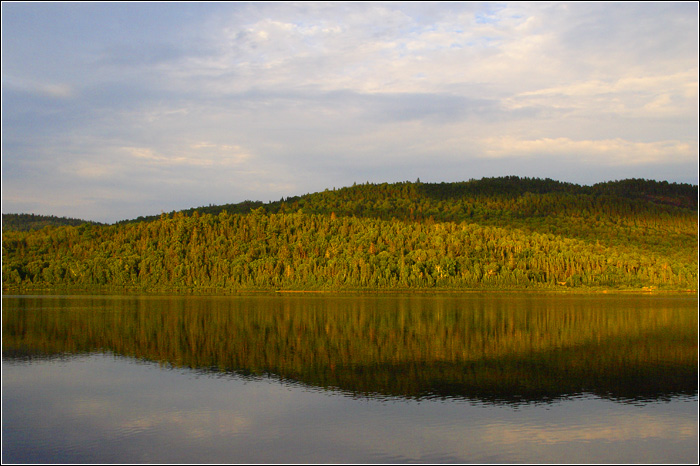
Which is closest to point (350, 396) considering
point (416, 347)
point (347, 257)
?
point (416, 347)

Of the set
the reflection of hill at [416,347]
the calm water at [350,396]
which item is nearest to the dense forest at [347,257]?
the reflection of hill at [416,347]

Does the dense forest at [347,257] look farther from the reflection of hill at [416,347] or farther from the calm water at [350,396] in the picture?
the calm water at [350,396]

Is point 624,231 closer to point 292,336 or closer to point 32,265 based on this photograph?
point 32,265

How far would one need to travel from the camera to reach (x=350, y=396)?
26.6 meters

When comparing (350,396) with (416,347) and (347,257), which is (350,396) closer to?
(416,347)

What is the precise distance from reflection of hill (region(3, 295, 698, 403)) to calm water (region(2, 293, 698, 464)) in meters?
0.19

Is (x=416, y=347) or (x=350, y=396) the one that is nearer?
(x=350, y=396)

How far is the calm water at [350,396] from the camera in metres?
20.1

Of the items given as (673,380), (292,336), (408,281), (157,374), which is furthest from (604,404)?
(408,281)

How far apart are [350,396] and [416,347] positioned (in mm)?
13956

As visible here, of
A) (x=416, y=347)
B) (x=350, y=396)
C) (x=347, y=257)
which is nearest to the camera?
(x=350, y=396)

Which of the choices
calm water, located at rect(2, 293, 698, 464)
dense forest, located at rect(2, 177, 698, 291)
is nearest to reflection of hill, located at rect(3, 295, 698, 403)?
calm water, located at rect(2, 293, 698, 464)

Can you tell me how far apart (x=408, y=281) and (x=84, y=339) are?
116762mm

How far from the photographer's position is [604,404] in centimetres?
2556
